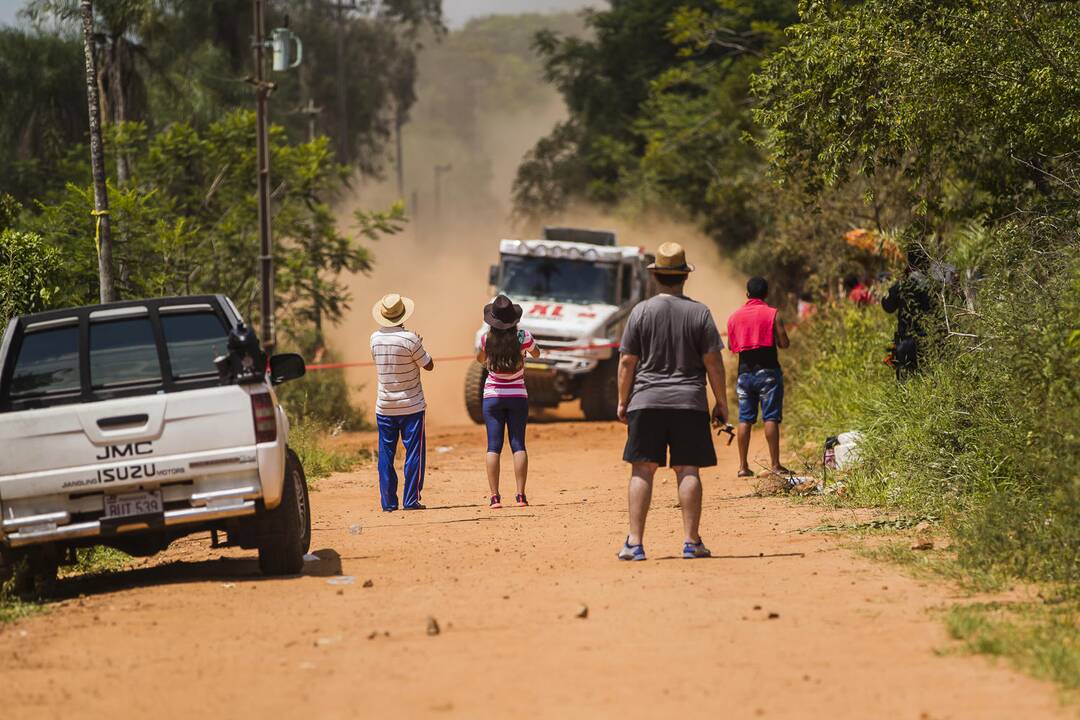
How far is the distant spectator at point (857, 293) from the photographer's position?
19308 mm

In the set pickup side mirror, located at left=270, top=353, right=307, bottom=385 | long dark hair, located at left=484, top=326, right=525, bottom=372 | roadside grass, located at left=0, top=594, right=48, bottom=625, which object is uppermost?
pickup side mirror, located at left=270, top=353, right=307, bottom=385

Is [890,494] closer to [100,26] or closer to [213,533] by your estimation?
[213,533]

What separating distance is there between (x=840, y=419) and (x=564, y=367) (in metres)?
7.69

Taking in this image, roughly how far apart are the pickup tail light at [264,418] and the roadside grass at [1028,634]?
12.9ft

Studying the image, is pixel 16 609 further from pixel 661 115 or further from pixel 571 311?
pixel 661 115

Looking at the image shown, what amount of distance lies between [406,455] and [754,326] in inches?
141

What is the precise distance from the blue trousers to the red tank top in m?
3.17

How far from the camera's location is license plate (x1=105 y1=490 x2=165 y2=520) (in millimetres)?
8742

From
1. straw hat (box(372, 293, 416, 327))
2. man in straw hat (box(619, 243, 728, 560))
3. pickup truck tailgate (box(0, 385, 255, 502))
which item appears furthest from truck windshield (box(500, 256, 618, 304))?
pickup truck tailgate (box(0, 385, 255, 502))

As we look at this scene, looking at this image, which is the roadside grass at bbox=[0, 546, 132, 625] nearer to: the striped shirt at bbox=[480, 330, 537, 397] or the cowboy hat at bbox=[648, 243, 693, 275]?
the striped shirt at bbox=[480, 330, 537, 397]

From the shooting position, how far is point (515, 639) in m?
6.99

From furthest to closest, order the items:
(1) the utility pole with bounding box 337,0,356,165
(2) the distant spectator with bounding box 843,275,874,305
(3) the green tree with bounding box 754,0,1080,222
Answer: (1) the utility pole with bounding box 337,0,356,165 → (2) the distant spectator with bounding box 843,275,874,305 → (3) the green tree with bounding box 754,0,1080,222

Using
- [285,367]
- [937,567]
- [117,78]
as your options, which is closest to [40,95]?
[117,78]

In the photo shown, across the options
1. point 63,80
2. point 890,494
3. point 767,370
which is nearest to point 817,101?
point 767,370
